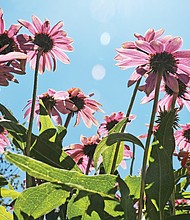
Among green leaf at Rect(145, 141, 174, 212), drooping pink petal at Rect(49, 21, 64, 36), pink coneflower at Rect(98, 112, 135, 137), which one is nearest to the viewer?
green leaf at Rect(145, 141, 174, 212)

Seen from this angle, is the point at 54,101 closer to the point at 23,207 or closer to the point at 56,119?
the point at 56,119

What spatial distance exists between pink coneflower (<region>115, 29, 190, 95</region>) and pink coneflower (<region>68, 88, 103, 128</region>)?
273mm

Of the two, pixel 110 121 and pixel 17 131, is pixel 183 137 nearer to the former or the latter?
pixel 110 121

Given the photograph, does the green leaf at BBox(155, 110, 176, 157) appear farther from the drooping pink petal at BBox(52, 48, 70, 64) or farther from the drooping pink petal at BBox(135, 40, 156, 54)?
the drooping pink petal at BBox(52, 48, 70, 64)

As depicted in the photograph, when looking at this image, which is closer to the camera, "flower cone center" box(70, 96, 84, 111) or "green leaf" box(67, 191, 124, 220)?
"green leaf" box(67, 191, 124, 220)

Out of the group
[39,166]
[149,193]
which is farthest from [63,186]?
[149,193]

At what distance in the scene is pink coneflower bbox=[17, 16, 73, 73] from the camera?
3.12 feet

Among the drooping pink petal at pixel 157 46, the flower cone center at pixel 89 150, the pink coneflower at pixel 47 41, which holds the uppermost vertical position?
the pink coneflower at pixel 47 41

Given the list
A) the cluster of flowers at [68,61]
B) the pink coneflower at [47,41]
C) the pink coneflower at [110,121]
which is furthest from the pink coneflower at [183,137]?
the pink coneflower at [47,41]

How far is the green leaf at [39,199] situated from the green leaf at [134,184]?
136mm

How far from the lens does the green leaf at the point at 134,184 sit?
0.64m

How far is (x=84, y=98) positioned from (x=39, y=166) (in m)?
0.61

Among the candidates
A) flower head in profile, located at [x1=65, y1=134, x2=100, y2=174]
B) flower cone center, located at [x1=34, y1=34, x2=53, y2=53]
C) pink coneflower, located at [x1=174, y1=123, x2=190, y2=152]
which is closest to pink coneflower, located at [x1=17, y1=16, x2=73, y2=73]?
flower cone center, located at [x1=34, y1=34, x2=53, y2=53]

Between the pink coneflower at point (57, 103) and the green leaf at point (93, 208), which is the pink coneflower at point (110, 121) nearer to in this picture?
the pink coneflower at point (57, 103)
